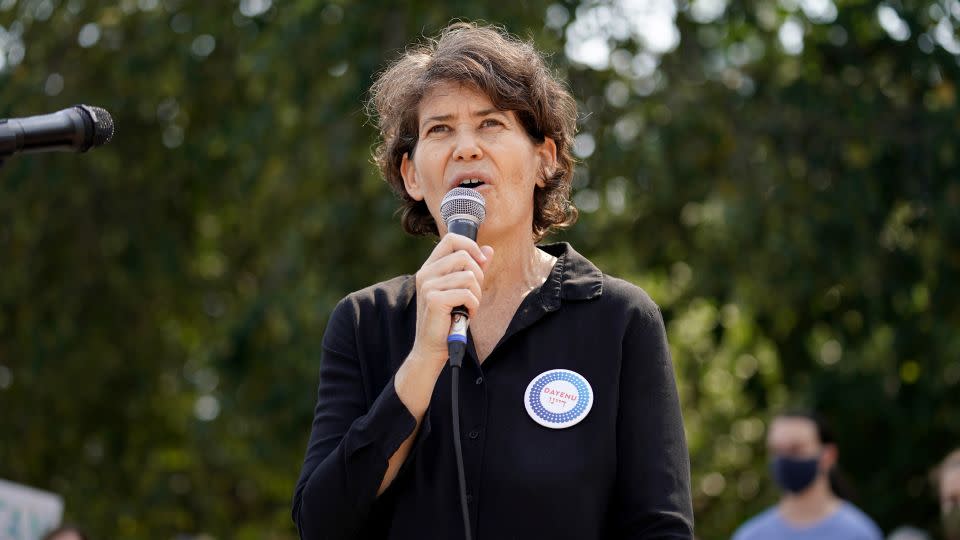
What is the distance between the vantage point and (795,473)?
268 inches

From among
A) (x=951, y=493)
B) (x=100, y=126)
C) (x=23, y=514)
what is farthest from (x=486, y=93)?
(x=23, y=514)

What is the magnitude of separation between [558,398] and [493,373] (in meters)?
0.14

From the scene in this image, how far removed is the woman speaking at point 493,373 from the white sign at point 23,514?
5.22 meters

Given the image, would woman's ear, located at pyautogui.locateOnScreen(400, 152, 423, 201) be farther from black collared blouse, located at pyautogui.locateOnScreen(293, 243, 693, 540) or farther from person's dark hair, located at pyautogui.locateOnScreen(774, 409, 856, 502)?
person's dark hair, located at pyautogui.locateOnScreen(774, 409, 856, 502)

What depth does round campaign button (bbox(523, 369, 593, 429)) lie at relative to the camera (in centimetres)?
251

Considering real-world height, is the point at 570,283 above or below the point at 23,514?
above

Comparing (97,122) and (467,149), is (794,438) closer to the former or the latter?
(467,149)

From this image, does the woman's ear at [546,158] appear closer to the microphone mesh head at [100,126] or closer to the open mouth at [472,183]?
the open mouth at [472,183]

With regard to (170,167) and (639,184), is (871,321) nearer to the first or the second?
(639,184)

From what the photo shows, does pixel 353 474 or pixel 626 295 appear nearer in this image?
pixel 353 474

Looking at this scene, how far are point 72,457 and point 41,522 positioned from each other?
429 centimetres

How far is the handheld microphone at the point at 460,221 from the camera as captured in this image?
2416 mm

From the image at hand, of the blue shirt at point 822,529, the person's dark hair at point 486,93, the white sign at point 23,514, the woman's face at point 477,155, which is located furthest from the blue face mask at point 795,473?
the woman's face at point 477,155

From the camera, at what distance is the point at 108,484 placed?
11.5 metres
